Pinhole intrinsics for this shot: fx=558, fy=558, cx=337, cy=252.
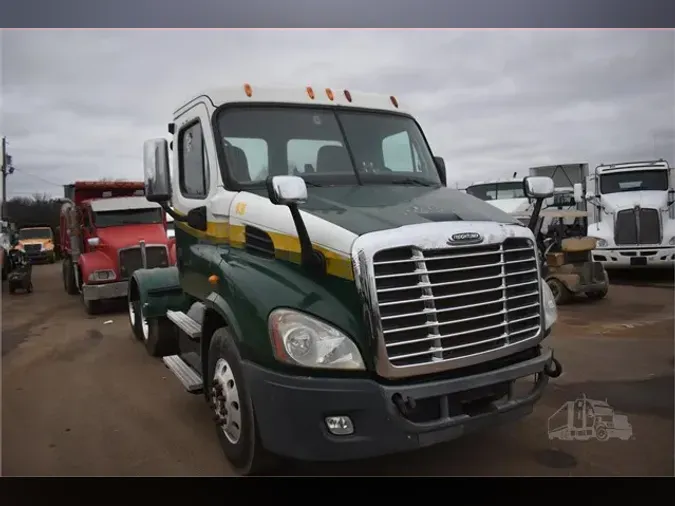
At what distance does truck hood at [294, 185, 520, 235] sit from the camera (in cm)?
271

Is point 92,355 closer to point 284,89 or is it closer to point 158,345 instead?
point 158,345

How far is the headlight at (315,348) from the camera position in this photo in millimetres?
2498

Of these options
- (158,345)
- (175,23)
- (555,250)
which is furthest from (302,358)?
(555,250)

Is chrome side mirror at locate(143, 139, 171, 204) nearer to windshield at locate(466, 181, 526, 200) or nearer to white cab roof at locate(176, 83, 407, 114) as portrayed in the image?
white cab roof at locate(176, 83, 407, 114)

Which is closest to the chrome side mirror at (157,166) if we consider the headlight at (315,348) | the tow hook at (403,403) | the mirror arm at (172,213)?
the mirror arm at (172,213)

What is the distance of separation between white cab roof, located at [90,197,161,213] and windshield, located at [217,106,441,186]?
5.01 m

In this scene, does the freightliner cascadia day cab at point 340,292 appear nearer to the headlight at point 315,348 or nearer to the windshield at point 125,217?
the headlight at point 315,348

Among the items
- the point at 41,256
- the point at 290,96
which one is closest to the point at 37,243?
the point at 41,256

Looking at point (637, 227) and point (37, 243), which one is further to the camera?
point (37, 243)

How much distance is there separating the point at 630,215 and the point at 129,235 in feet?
23.2

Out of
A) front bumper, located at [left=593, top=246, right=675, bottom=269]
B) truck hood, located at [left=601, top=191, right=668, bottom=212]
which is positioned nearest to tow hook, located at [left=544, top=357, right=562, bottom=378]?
front bumper, located at [left=593, top=246, right=675, bottom=269]

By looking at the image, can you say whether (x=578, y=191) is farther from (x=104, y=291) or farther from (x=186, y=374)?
(x=104, y=291)

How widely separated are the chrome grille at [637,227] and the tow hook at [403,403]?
5.56 metres

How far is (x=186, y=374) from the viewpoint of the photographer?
3.66 metres
